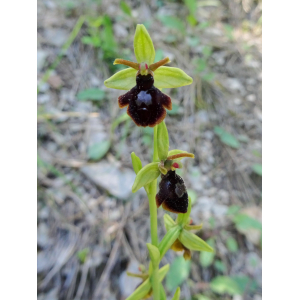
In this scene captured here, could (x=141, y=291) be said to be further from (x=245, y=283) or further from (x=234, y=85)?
(x=234, y=85)

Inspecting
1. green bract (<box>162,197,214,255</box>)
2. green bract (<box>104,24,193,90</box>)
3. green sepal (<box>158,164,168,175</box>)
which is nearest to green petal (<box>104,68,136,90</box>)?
green bract (<box>104,24,193,90</box>)

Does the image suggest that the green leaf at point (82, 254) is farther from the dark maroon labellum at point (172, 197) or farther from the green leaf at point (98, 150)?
the dark maroon labellum at point (172, 197)

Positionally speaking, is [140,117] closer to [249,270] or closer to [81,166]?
[81,166]

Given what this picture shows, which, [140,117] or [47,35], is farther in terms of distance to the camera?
[47,35]

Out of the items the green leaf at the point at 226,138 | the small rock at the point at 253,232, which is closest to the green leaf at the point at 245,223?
the small rock at the point at 253,232

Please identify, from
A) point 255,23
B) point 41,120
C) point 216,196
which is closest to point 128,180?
point 216,196

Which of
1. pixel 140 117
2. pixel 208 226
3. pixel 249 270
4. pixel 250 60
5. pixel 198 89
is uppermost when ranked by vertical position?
pixel 250 60

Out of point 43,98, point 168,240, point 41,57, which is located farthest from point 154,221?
point 41,57
